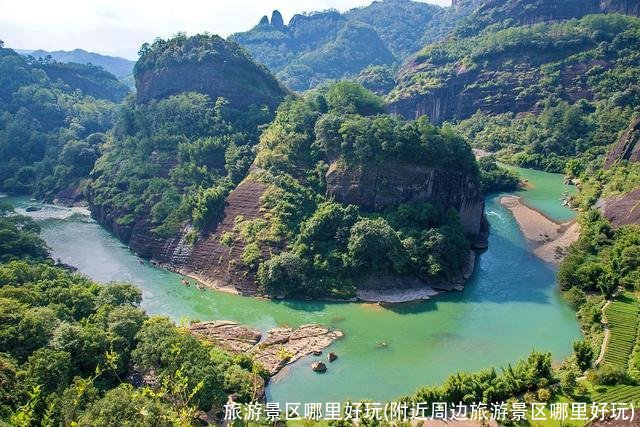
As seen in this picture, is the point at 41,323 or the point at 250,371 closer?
the point at 41,323

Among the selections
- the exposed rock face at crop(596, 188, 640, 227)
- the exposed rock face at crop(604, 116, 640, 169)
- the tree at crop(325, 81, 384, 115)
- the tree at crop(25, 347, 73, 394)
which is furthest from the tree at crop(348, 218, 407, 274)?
the exposed rock face at crop(604, 116, 640, 169)

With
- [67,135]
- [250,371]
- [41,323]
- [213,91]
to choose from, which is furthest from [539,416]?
[67,135]

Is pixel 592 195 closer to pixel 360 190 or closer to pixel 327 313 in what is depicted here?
pixel 360 190

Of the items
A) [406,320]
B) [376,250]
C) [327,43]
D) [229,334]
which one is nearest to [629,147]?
[376,250]

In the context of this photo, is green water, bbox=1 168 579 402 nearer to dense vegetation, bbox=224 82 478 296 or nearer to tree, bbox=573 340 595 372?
dense vegetation, bbox=224 82 478 296

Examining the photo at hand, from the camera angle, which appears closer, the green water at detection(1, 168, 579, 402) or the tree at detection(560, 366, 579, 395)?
the tree at detection(560, 366, 579, 395)

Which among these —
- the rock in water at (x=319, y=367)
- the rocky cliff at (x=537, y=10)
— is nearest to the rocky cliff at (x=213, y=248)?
the rock in water at (x=319, y=367)

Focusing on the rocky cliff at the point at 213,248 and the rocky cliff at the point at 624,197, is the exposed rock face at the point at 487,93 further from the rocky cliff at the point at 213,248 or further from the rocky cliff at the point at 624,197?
the rocky cliff at the point at 213,248
